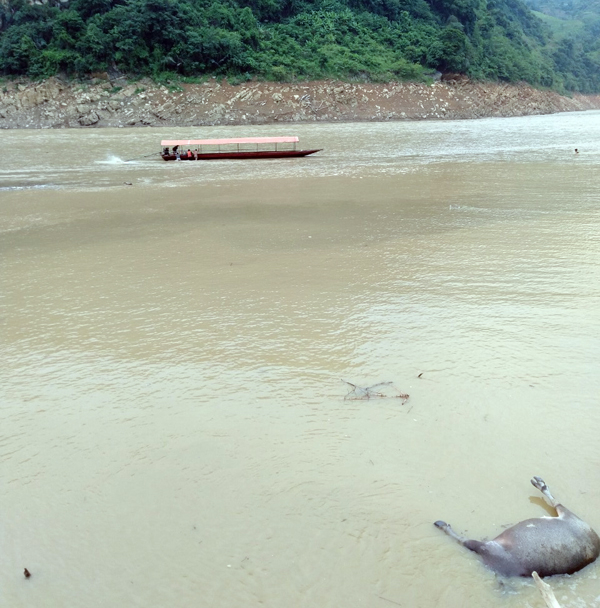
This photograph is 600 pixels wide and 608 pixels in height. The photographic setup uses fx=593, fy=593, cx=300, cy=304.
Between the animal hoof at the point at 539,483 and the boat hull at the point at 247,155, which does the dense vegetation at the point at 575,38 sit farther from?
the animal hoof at the point at 539,483

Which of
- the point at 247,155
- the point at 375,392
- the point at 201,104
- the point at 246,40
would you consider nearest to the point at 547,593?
the point at 375,392

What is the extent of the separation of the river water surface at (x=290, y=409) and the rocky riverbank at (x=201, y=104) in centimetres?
3635

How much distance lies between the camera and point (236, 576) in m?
3.37

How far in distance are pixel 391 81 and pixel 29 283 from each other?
51038 mm

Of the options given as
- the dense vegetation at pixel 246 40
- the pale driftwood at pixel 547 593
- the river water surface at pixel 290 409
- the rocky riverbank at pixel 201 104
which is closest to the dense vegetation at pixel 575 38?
the dense vegetation at pixel 246 40

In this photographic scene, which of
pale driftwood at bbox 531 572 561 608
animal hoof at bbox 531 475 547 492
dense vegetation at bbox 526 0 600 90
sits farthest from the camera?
dense vegetation at bbox 526 0 600 90

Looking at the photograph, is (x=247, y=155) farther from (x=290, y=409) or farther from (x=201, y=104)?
(x=201, y=104)

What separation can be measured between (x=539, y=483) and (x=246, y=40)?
55.7 metres

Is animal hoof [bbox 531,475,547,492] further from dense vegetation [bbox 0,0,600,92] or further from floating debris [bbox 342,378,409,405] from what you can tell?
dense vegetation [bbox 0,0,600,92]

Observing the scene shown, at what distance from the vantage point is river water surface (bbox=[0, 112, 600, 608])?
3.43 m

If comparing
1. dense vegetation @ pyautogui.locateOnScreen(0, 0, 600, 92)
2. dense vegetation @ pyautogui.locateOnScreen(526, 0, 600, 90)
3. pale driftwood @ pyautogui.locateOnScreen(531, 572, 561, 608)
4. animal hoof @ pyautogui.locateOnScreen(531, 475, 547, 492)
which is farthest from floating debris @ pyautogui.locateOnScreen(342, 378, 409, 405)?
dense vegetation @ pyautogui.locateOnScreen(526, 0, 600, 90)

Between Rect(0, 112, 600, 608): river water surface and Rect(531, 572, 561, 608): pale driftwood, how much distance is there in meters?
0.18

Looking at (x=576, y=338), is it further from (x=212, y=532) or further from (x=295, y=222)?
(x=295, y=222)

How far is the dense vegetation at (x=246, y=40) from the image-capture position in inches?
1919
